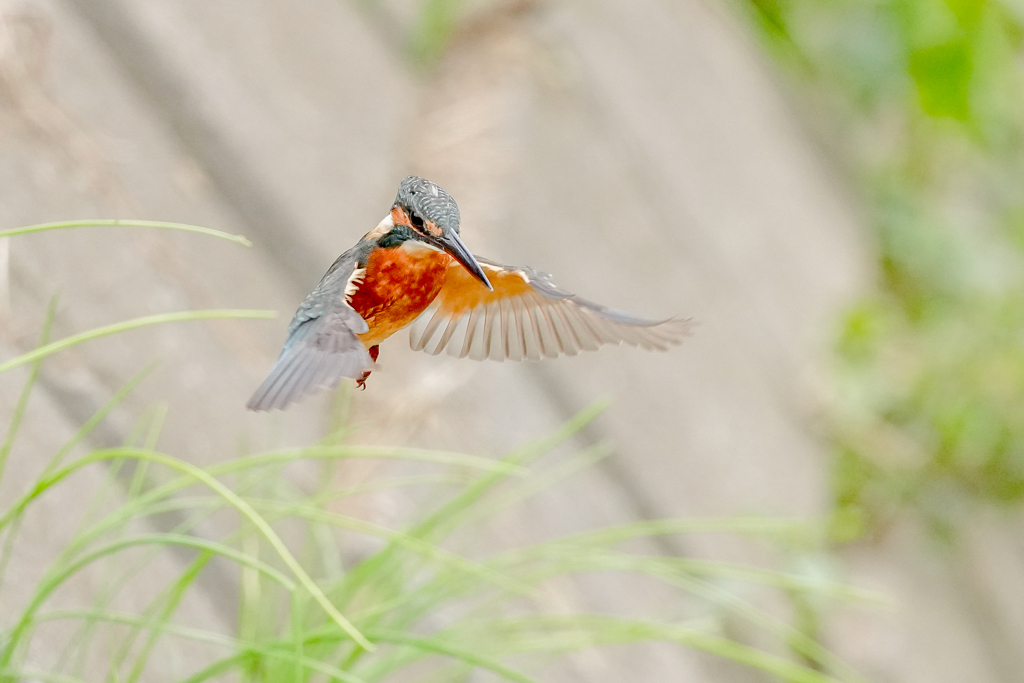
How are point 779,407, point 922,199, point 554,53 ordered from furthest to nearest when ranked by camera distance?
point 922,199 → point 779,407 → point 554,53

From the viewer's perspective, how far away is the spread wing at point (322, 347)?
0.88ft

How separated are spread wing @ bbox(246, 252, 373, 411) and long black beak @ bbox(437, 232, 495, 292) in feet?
0.11

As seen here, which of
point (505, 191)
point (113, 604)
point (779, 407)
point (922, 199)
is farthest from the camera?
point (922, 199)

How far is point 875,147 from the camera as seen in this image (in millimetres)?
2158

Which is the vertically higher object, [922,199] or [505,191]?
[922,199]

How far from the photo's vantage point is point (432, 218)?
321mm

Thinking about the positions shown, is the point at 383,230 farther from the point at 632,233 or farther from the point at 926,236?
the point at 926,236

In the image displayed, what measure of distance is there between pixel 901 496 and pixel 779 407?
25cm

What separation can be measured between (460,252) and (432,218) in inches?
0.8

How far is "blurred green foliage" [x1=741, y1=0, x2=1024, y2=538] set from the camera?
1.73m

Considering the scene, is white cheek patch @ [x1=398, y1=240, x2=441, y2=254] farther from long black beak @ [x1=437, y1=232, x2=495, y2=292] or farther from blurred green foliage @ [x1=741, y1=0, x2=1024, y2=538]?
blurred green foliage @ [x1=741, y1=0, x2=1024, y2=538]

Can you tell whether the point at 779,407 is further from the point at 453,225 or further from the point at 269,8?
the point at 453,225

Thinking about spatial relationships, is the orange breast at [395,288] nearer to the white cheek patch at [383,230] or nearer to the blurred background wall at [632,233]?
the white cheek patch at [383,230]

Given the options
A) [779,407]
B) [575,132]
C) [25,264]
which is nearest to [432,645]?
[25,264]
